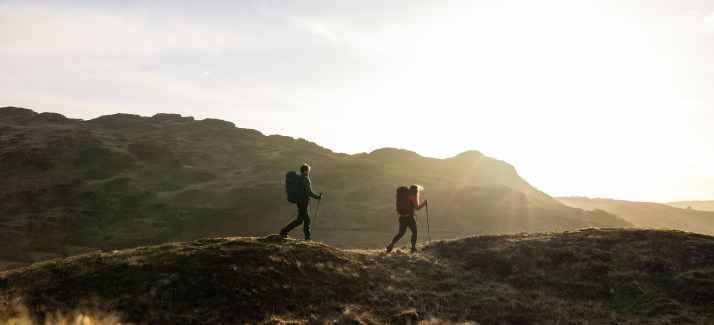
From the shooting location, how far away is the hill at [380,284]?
25.9 feet

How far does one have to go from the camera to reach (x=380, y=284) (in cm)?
1173

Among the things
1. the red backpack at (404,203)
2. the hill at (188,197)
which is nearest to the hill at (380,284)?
the red backpack at (404,203)

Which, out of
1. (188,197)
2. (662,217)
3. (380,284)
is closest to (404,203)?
(380,284)

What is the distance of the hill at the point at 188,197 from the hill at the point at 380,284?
88.7ft

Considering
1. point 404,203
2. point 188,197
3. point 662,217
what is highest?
point 404,203

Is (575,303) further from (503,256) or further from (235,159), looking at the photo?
(235,159)

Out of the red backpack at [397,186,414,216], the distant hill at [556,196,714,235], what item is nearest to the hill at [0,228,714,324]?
the red backpack at [397,186,414,216]

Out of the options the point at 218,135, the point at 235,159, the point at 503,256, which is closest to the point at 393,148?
the point at 235,159

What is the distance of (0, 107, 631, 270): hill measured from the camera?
4566 cm

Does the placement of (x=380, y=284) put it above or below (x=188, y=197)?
above

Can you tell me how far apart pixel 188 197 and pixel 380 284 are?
2501 inches

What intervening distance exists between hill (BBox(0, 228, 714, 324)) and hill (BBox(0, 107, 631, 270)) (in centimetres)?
2703

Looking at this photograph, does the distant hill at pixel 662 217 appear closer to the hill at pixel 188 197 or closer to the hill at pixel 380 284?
the hill at pixel 188 197

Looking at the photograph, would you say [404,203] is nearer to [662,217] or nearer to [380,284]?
[380,284]
